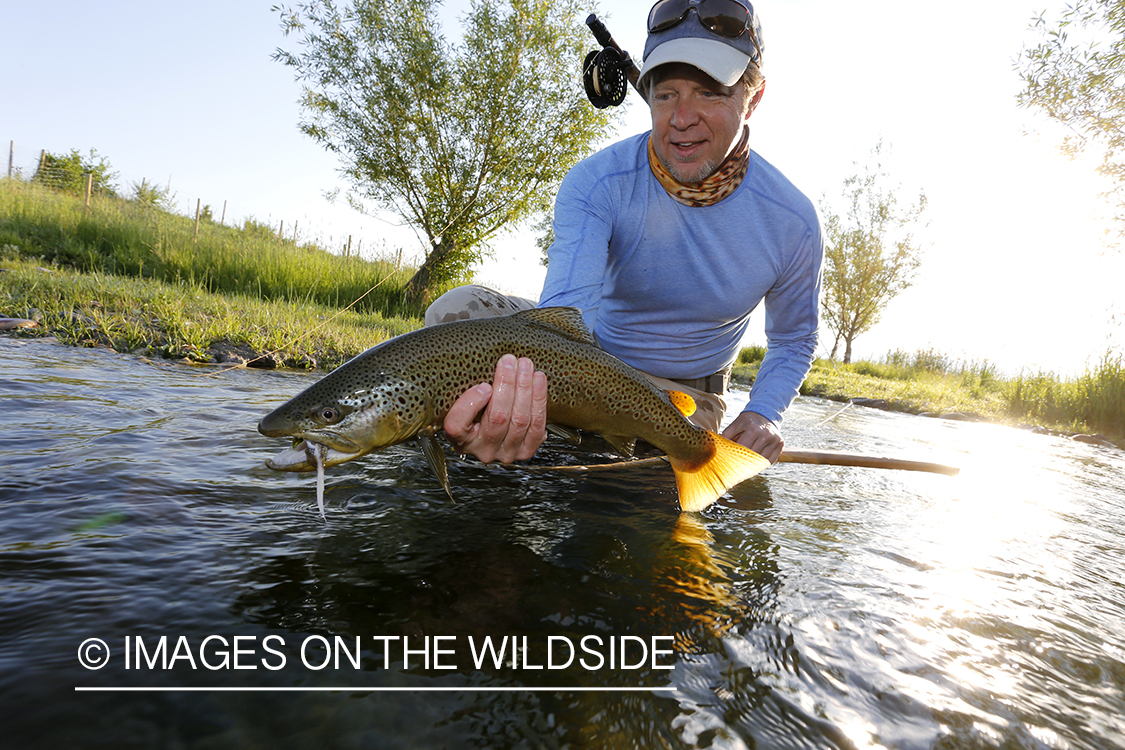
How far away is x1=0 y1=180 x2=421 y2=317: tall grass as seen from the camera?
13578 millimetres

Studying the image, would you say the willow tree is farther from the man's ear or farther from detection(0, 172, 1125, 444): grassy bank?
the man's ear

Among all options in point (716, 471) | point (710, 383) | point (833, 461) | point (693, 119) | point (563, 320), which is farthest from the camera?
point (710, 383)

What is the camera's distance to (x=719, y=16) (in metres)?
3.44

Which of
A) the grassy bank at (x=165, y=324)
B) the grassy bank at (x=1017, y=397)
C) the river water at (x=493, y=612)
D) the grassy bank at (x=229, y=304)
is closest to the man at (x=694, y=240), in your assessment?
the river water at (x=493, y=612)

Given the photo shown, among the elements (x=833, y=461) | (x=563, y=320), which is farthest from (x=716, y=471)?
(x=833, y=461)

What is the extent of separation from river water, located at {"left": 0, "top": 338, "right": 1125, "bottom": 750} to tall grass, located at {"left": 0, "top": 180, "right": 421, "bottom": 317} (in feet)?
32.2

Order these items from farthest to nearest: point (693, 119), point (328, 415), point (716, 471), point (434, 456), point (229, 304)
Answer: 1. point (229, 304)
2. point (693, 119)
3. point (716, 471)
4. point (434, 456)
5. point (328, 415)

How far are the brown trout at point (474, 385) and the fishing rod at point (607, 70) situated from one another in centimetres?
315

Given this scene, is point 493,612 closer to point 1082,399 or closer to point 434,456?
point 434,456

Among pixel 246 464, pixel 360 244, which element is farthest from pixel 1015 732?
pixel 360 244

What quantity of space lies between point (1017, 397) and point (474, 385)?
15.1 metres

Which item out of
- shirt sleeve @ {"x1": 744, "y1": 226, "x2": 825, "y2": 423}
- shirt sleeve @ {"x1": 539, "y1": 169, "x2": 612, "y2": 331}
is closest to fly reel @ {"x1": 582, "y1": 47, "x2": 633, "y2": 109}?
shirt sleeve @ {"x1": 539, "y1": 169, "x2": 612, "y2": 331}

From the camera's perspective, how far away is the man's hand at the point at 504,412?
2.58m

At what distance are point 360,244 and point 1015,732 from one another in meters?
19.2
